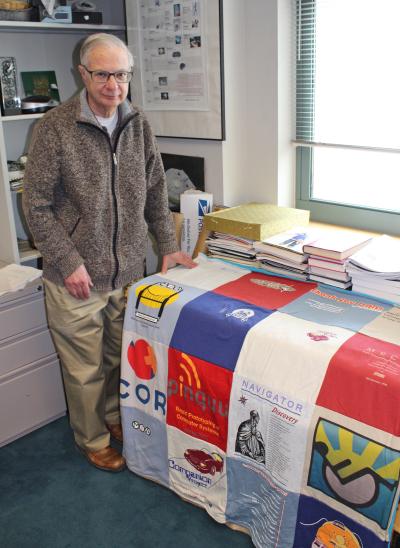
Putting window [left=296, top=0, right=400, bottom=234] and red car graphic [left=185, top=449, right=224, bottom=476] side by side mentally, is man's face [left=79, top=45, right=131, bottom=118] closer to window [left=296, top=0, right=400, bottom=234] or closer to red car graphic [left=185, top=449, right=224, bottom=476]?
window [left=296, top=0, right=400, bottom=234]

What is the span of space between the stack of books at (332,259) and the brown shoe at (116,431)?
979 millimetres

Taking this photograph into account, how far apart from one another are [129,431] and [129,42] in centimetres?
167

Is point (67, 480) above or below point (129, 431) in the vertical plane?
below

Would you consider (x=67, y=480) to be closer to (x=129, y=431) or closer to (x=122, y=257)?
(x=129, y=431)

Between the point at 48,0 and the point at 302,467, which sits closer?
the point at 302,467

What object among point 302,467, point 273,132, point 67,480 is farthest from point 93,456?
point 273,132

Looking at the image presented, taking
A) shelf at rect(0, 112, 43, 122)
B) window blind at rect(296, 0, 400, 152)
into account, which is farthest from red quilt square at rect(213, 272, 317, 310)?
shelf at rect(0, 112, 43, 122)

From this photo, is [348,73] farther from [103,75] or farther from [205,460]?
[205,460]

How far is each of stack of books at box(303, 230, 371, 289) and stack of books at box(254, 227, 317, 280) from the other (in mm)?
37

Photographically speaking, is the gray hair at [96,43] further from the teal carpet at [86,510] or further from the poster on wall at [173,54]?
the teal carpet at [86,510]

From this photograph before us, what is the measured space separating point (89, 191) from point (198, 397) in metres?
0.73

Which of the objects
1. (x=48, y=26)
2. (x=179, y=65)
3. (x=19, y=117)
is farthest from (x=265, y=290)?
A: (x=48, y=26)

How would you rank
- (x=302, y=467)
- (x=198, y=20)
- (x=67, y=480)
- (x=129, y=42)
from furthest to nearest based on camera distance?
1. (x=129, y=42)
2. (x=198, y=20)
3. (x=67, y=480)
4. (x=302, y=467)

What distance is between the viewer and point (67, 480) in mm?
2029
